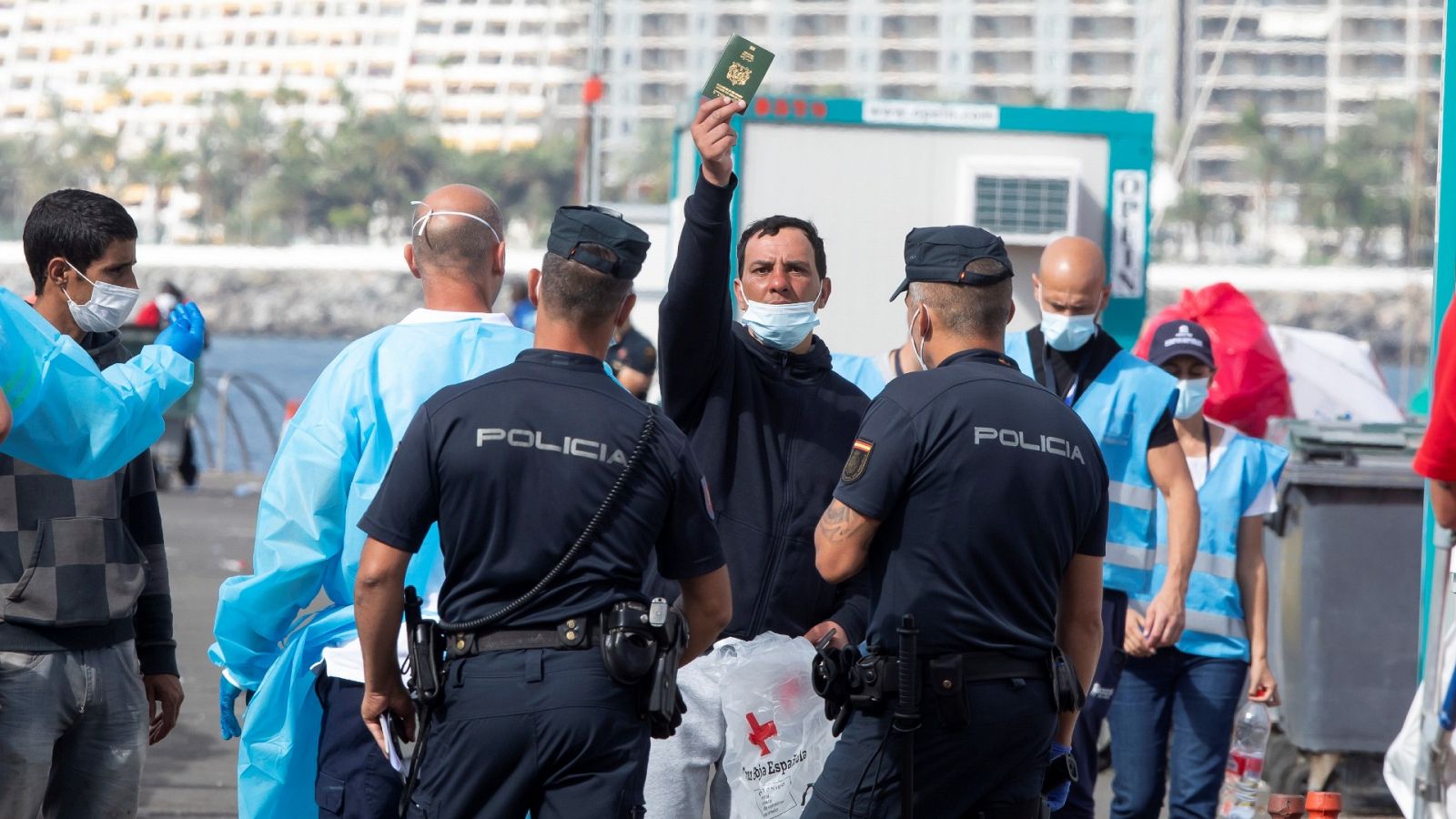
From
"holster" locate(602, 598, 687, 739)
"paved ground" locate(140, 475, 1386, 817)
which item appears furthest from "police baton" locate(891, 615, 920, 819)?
"paved ground" locate(140, 475, 1386, 817)

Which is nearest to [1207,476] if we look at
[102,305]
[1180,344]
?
[1180,344]

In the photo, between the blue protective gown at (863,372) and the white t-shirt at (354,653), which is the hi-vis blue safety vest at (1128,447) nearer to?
the blue protective gown at (863,372)

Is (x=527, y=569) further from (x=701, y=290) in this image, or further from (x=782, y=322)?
(x=782, y=322)

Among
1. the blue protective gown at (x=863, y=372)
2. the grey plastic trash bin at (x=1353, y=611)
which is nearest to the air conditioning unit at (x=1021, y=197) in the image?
the grey plastic trash bin at (x=1353, y=611)

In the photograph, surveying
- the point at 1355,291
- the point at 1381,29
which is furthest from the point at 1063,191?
the point at 1381,29

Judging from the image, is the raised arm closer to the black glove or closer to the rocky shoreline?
the black glove

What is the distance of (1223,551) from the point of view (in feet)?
19.6

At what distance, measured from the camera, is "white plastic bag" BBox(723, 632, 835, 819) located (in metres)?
4.28

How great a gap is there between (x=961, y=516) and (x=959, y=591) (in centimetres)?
16

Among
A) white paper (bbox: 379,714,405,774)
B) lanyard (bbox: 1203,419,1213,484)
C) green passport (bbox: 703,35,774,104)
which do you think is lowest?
white paper (bbox: 379,714,405,774)

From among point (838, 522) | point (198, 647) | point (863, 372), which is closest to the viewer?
point (838, 522)

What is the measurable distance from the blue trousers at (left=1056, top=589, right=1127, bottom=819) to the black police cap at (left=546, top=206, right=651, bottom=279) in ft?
8.11

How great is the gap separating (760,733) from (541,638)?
42.3 inches

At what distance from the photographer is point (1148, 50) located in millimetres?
155750
